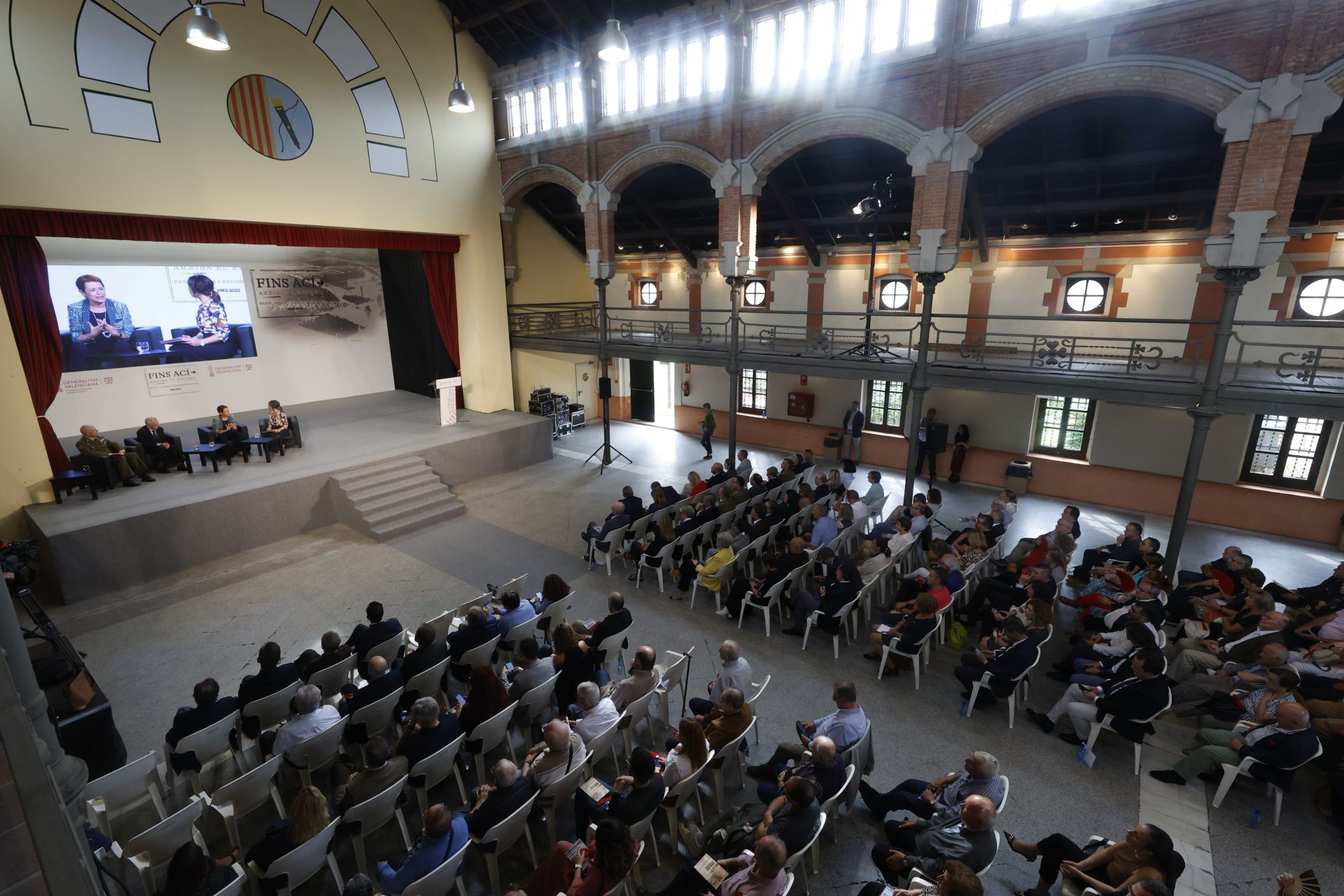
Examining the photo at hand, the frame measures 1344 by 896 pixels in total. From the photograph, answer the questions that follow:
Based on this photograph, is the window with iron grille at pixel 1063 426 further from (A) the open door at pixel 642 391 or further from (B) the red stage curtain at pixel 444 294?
(B) the red stage curtain at pixel 444 294

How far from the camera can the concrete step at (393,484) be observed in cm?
1097

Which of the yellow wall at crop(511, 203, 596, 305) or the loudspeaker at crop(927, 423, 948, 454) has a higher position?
the yellow wall at crop(511, 203, 596, 305)

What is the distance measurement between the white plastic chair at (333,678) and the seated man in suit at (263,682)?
255mm

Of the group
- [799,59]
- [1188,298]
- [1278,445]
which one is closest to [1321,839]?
[1278,445]

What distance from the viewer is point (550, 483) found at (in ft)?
44.2

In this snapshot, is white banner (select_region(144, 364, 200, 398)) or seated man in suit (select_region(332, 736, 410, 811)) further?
white banner (select_region(144, 364, 200, 398))

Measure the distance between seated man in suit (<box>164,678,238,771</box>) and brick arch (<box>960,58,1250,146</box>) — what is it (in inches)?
439

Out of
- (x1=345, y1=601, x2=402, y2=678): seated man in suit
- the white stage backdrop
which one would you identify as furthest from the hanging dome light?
the white stage backdrop

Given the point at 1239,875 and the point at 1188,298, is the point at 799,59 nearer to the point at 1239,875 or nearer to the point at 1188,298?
the point at 1188,298

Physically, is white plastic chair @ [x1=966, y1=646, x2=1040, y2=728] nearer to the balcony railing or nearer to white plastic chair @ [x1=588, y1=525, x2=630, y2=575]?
the balcony railing

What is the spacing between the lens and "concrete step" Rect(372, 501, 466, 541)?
10602 millimetres

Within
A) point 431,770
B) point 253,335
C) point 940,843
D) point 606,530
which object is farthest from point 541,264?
point 940,843

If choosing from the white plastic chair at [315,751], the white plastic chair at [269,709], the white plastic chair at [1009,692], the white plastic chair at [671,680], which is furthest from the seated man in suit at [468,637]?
the white plastic chair at [1009,692]

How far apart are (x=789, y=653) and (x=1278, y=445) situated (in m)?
10.5
